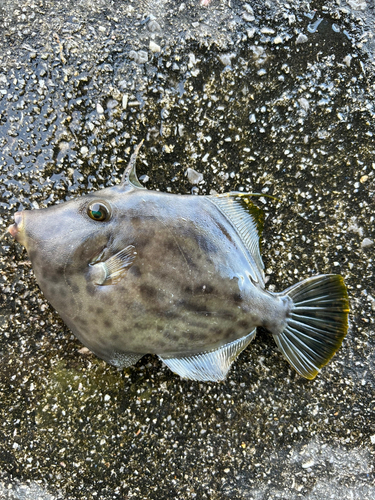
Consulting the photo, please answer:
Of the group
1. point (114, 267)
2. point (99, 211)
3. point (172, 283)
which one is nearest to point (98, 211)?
point (99, 211)

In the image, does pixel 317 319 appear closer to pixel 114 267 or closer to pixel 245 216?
pixel 245 216

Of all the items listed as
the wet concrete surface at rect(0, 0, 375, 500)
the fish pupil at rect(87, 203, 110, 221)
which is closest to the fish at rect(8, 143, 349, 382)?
the fish pupil at rect(87, 203, 110, 221)

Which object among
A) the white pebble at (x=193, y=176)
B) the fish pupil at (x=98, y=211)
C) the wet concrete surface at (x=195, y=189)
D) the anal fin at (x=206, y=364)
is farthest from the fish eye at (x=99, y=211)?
the anal fin at (x=206, y=364)

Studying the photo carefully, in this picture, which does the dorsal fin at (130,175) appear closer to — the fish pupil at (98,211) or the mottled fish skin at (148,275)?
the mottled fish skin at (148,275)

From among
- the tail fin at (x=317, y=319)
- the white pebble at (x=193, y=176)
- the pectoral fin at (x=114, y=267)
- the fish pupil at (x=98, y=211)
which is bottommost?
the tail fin at (x=317, y=319)

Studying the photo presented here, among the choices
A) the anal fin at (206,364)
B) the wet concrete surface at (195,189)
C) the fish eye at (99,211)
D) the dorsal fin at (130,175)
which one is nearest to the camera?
the fish eye at (99,211)

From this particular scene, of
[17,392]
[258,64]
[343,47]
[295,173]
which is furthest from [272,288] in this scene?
[17,392]
